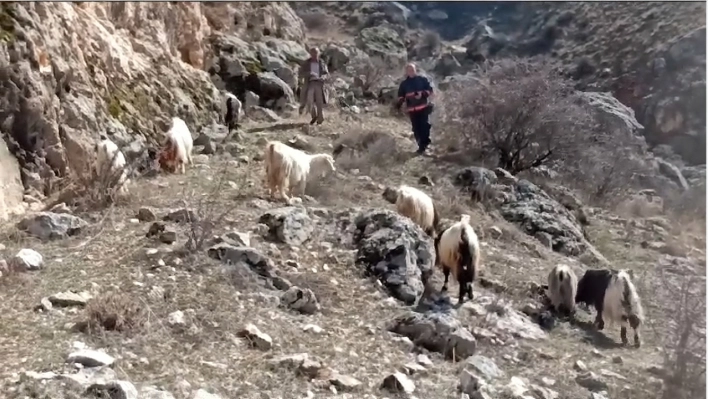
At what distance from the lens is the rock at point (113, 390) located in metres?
3.45

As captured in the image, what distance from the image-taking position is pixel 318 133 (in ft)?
37.0

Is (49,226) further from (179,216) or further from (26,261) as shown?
(179,216)

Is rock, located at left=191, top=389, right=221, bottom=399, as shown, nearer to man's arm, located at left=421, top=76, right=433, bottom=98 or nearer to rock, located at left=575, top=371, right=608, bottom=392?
rock, located at left=575, top=371, right=608, bottom=392

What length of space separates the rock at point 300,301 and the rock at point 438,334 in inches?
23.0

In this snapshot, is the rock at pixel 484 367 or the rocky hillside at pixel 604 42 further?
the rocky hillside at pixel 604 42

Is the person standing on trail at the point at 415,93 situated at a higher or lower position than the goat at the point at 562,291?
→ higher

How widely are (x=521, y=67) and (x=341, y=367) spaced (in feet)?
31.2

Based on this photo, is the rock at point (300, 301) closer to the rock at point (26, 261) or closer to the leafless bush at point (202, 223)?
the leafless bush at point (202, 223)

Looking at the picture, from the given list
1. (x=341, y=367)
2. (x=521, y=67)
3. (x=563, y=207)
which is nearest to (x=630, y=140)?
(x=521, y=67)

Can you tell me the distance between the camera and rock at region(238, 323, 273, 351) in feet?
14.6

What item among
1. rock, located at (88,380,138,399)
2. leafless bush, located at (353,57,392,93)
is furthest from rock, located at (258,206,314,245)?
leafless bush, located at (353,57,392,93)

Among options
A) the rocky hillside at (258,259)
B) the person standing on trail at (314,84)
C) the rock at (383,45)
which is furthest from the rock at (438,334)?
the rock at (383,45)

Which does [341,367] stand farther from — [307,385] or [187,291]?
[187,291]

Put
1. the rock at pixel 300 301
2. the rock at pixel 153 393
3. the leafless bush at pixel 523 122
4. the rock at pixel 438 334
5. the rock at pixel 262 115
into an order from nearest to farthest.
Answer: the rock at pixel 153 393 < the rock at pixel 438 334 < the rock at pixel 300 301 < the leafless bush at pixel 523 122 < the rock at pixel 262 115
